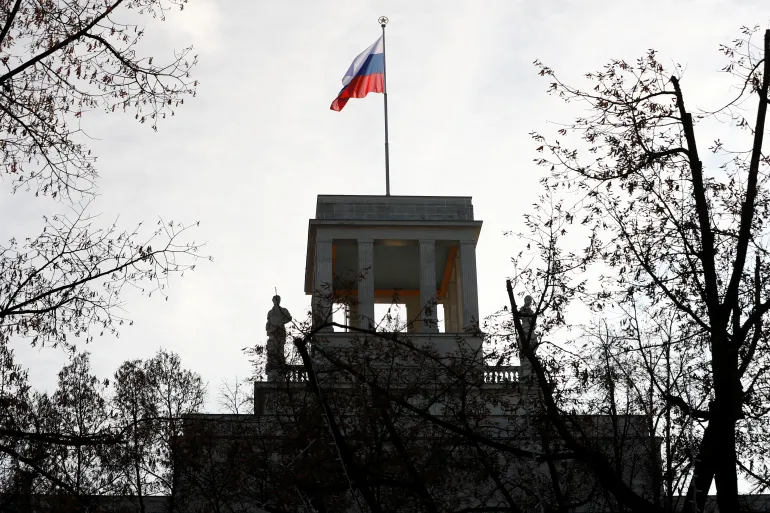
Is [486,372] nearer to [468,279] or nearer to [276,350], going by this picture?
[276,350]

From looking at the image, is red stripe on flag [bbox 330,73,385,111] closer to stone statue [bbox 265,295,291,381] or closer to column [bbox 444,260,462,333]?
column [bbox 444,260,462,333]

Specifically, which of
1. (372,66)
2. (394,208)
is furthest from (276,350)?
(372,66)

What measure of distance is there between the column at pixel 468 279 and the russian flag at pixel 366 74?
23.8ft

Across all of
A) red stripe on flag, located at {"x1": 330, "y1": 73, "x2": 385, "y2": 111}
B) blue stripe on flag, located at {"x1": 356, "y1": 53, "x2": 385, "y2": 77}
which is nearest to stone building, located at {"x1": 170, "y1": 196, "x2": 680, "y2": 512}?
red stripe on flag, located at {"x1": 330, "y1": 73, "x2": 385, "y2": 111}

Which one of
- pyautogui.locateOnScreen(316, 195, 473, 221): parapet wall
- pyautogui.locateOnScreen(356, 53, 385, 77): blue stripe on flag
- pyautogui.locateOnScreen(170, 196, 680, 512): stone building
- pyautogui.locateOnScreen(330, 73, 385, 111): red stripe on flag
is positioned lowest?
pyautogui.locateOnScreen(170, 196, 680, 512): stone building

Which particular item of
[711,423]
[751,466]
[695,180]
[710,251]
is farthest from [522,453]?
[751,466]

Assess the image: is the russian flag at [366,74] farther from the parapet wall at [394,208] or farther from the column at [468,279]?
the column at [468,279]

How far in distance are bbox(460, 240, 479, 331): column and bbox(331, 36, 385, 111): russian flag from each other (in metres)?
7.25

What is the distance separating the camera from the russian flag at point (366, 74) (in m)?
41.7

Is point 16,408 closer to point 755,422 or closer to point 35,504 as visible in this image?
point 35,504

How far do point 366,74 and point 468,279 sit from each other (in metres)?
9.31

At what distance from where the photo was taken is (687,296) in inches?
A: 521

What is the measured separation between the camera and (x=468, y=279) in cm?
3916

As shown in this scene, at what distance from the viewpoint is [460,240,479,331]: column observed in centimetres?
3850
